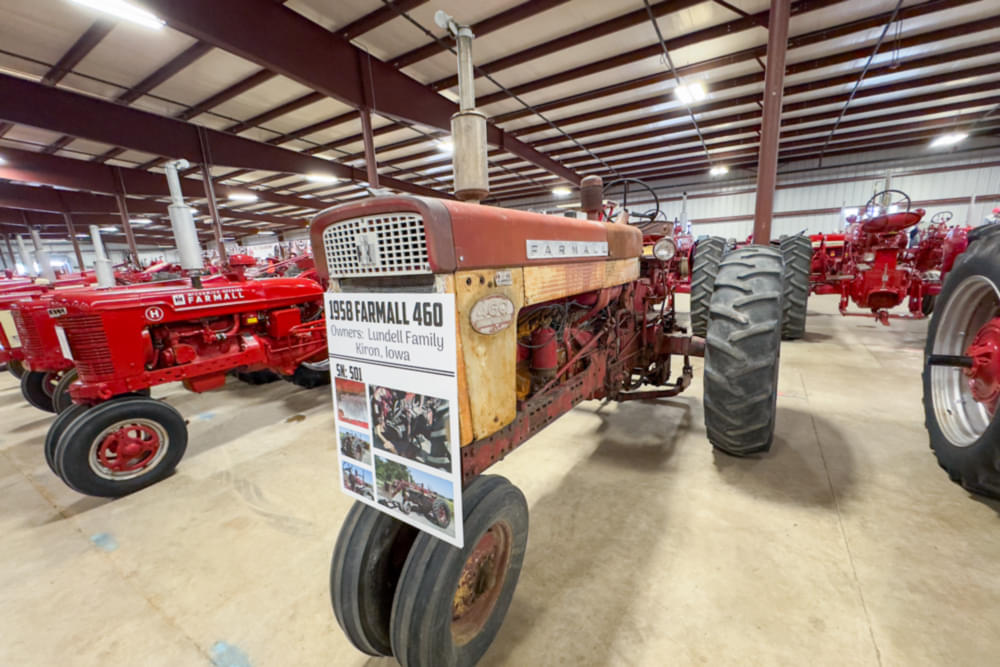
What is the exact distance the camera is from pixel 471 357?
3.47 ft

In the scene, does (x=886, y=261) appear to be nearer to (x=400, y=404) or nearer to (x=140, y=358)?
(x=400, y=404)

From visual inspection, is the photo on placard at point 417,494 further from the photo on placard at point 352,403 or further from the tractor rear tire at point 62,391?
the tractor rear tire at point 62,391

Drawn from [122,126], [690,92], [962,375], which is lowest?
[962,375]

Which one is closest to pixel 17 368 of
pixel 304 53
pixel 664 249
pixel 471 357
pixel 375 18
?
pixel 304 53

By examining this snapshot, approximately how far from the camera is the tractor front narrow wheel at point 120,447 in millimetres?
2301

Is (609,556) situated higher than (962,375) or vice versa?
(962,375)

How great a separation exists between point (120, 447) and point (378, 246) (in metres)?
2.69

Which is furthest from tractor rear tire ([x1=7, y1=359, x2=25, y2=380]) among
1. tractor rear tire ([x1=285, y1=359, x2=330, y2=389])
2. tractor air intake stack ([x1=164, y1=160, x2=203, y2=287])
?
tractor air intake stack ([x1=164, y1=160, x2=203, y2=287])

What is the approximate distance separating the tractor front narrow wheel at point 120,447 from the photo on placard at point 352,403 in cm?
225

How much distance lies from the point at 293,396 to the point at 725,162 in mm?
13509

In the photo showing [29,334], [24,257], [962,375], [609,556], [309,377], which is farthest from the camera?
[24,257]

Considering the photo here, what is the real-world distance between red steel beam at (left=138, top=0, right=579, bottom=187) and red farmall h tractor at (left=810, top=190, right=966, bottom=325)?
6.23 m

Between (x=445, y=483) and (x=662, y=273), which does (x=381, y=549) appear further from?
(x=662, y=273)

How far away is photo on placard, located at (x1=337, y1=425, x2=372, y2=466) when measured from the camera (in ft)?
3.73
